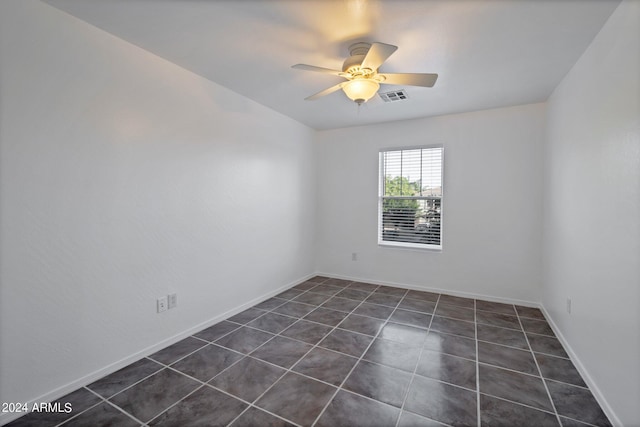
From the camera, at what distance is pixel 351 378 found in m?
2.07

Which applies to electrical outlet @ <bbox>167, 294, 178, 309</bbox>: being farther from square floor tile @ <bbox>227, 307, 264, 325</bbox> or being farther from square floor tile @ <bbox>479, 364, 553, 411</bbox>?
square floor tile @ <bbox>479, 364, 553, 411</bbox>

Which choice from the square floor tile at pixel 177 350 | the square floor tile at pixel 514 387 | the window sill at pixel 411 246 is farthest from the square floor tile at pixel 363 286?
the square floor tile at pixel 177 350

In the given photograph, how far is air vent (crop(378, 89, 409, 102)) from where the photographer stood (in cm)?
305

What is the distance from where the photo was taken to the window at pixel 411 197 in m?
4.01

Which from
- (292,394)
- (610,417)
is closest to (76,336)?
(292,394)

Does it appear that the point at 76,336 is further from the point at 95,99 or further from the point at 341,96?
the point at 341,96

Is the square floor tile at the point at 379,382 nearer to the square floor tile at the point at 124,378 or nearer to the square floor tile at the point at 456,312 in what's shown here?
the square floor tile at the point at 456,312

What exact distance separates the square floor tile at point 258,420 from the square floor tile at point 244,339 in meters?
0.75

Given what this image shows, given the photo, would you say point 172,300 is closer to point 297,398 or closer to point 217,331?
point 217,331

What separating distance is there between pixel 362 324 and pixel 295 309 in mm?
833

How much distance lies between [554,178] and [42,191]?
4.21 meters

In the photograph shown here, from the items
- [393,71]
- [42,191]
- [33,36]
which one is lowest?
[42,191]

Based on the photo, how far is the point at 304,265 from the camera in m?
4.54

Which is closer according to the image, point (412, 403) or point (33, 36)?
point (33, 36)
